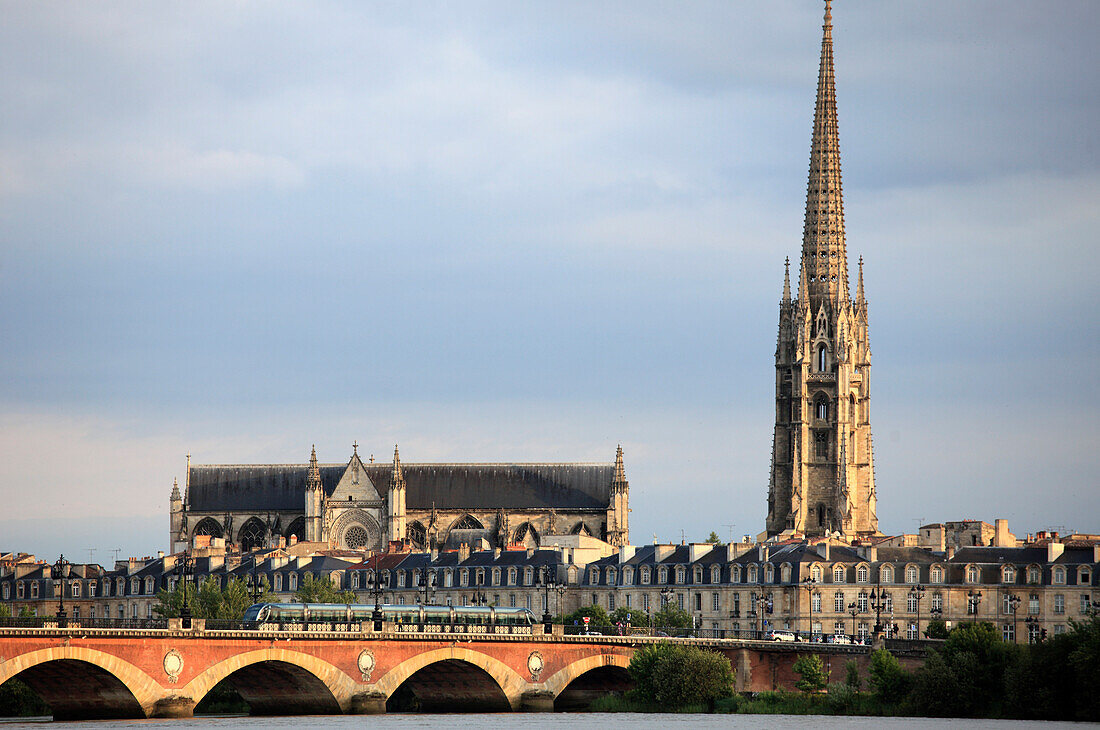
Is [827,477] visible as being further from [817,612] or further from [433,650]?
[433,650]

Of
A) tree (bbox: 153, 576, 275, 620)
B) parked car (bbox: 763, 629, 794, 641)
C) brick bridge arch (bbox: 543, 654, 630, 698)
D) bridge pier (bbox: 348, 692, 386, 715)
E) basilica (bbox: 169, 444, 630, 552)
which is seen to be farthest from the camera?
basilica (bbox: 169, 444, 630, 552)

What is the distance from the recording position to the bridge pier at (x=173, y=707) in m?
90.9

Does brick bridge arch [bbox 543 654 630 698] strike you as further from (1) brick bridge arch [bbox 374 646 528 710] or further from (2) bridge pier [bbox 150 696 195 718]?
(2) bridge pier [bbox 150 696 195 718]

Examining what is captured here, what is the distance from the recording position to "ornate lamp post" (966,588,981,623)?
12038cm

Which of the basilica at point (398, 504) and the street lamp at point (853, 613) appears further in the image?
the basilica at point (398, 504)

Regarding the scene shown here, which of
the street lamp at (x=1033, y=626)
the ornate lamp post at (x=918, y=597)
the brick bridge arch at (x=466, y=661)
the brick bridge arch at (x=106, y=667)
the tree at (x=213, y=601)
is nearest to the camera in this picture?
the brick bridge arch at (x=106, y=667)

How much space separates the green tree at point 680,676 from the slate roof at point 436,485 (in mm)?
79397

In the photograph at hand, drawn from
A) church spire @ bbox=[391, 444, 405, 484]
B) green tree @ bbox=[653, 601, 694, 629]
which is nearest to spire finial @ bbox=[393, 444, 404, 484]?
church spire @ bbox=[391, 444, 405, 484]

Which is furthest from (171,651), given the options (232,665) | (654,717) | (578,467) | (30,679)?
(578,467)

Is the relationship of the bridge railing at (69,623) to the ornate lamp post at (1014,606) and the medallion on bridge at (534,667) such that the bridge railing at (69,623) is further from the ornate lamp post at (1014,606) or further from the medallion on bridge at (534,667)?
the ornate lamp post at (1014,606)

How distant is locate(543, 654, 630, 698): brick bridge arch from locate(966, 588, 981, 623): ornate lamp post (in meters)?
25.2

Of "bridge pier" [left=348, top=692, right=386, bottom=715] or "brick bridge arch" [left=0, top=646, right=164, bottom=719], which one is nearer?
"brick bridge arch" [left=0, top=646, right=164, bottom=719]

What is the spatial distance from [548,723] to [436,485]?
3695 inches

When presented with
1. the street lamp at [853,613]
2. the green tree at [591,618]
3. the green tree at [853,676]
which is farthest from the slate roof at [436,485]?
the green tree at [853,676]
